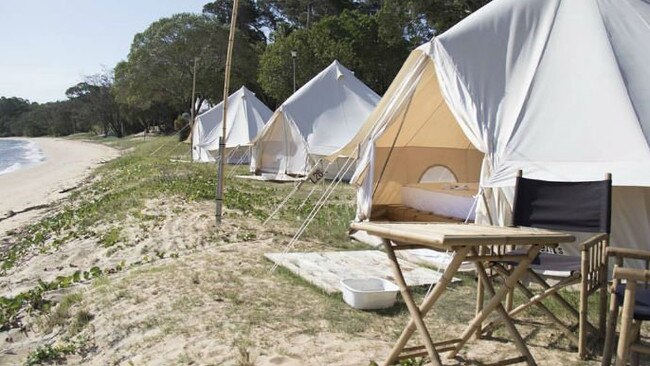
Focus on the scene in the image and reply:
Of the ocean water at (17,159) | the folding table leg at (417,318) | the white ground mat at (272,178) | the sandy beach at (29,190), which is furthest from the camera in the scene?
the ocean water at (17,159)

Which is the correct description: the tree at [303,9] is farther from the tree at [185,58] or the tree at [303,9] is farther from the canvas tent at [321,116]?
the canvas tent at [321,116]

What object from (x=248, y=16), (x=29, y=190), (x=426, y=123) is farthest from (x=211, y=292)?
(x=248, y=16)

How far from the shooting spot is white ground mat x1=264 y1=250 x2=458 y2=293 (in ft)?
16.8

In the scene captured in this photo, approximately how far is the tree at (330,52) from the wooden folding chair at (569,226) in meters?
24.2

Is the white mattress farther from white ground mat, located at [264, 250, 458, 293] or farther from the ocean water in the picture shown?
the ocean water

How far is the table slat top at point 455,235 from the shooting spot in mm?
2645

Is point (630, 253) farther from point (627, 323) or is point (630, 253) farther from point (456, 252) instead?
point (456, 252)

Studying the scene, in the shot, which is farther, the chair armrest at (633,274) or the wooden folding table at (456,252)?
the wooden folding table at (456,252)

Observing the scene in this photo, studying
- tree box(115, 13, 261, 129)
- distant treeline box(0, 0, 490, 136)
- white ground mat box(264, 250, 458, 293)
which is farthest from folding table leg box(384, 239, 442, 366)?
tree box(115, 13, 261, 129)

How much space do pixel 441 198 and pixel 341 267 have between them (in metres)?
2.97

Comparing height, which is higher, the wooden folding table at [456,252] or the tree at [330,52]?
the tree at [330,52]

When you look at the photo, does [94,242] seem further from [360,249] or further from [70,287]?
[360,249]

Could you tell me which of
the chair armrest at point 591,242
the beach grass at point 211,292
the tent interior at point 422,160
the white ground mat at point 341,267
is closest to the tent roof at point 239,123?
the tent interior at point 422,160

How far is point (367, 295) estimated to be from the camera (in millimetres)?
4320
